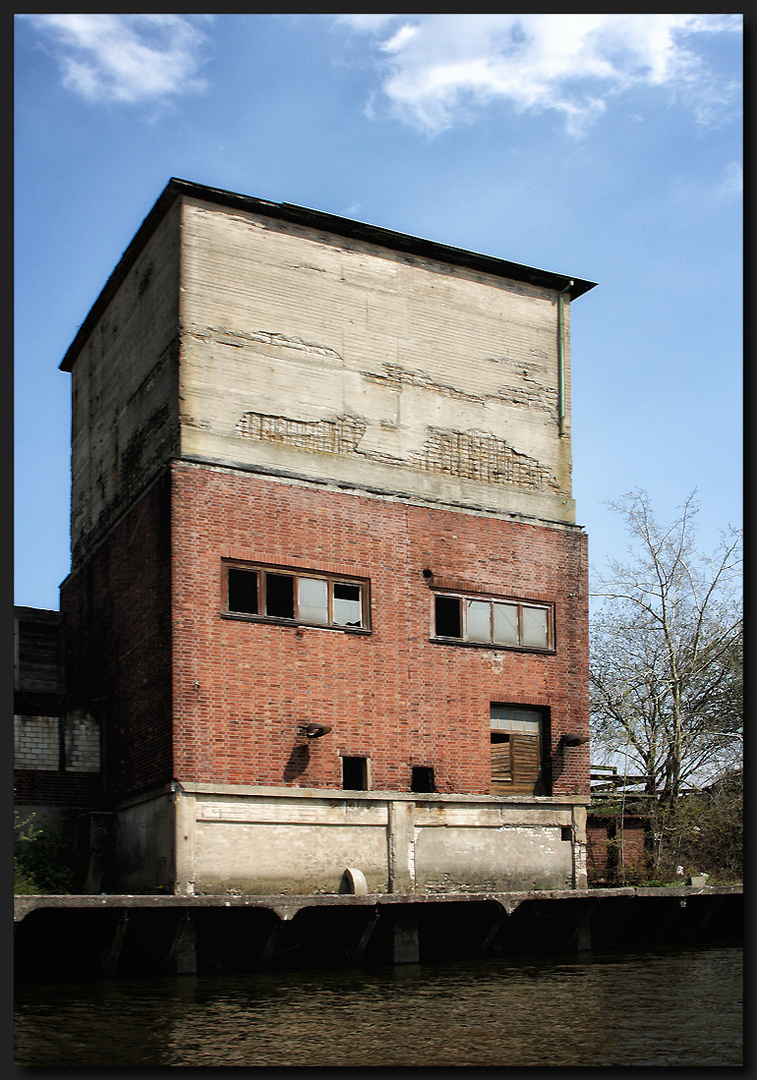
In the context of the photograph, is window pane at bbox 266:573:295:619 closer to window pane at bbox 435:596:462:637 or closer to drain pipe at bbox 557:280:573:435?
window pane at bbox 435:596:462:637

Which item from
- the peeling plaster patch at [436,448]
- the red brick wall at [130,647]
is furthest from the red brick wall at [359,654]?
the peeling plaster patch at [436,448]

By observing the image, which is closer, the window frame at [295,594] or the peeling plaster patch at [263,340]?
the window frame at [295,594]

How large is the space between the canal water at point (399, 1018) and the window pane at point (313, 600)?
5841 millimetres

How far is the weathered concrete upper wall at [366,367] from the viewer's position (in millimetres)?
20406

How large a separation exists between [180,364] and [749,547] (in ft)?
48.6

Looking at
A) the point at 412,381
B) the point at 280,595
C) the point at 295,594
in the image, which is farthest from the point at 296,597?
the point at 412,381

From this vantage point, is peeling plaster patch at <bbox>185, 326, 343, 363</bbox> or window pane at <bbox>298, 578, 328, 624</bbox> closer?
window pane at <bbox>298, 578, 328, 624</bbox>

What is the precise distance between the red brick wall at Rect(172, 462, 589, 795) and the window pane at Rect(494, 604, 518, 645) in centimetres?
28

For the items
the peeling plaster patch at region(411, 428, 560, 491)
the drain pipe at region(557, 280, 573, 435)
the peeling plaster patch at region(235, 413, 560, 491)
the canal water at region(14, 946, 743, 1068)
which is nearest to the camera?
the canal water at region(14, 946, 743, 1068)

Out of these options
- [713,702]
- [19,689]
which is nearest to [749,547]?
[19,689]

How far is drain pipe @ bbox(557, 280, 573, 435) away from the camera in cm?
2355

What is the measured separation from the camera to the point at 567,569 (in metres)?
22.6

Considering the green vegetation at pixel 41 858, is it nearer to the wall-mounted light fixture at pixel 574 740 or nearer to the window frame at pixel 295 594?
the window frame at pixel 295 594

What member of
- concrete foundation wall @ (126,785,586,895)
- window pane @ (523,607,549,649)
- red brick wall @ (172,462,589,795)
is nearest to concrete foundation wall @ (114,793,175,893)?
concrete foundation wall @ (126,785,586,895)
